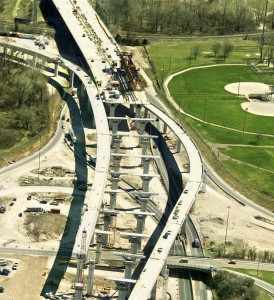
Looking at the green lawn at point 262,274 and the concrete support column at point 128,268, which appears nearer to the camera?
the concrete support column at point 128,268

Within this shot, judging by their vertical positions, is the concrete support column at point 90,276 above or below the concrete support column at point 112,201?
below

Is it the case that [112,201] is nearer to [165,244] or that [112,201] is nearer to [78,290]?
[165,244]

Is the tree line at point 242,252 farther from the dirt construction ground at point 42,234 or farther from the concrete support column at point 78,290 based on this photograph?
the concrete support column at point 78,290

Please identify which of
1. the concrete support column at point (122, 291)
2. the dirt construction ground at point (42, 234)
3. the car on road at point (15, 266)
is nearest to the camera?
the concrete support column at point (122, 291)

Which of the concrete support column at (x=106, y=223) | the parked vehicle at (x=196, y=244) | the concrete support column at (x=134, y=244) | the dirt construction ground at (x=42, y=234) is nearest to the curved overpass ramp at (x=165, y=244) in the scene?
the concrete support column at (x=134, y=244)

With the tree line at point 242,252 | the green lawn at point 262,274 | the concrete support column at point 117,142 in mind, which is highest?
the concrete support column at point 117,142

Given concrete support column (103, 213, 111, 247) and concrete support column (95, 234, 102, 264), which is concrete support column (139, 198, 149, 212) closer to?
concrete support column (103, 213, 111, 247)

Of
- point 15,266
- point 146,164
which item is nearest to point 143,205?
point 146,164

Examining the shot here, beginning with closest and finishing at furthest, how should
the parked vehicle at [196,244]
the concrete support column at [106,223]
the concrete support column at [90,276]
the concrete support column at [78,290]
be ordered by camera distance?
the concrete support column at [78,290], the concrete support column at [90,276], the concrete support column at [106,223], the parked vehicle at [196,244]

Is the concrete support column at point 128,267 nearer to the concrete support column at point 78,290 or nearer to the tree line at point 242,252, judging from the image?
the concrete support column at point 78,290

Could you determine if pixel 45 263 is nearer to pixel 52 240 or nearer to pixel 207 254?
pixel 52 240

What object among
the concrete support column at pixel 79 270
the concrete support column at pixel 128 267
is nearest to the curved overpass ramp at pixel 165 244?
the concrete support column at pixel 128 267
